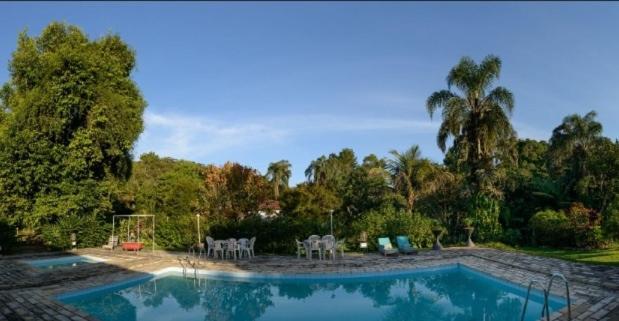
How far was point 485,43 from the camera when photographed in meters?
19.2

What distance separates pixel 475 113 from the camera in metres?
21.1

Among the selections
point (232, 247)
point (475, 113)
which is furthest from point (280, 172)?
point (232, 247)

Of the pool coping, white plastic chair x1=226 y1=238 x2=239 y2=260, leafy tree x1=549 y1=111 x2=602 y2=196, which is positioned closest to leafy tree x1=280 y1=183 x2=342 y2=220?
white plastic chair x1=226 y1=238 x2=239 y2=260

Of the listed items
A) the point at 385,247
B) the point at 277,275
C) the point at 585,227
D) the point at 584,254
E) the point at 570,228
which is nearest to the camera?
the point at 277,275

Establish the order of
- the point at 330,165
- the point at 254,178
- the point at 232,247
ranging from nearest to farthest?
1. the point at 232,247
2. the point at 254,178
3. the point at 330,165

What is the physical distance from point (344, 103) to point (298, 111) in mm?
3593

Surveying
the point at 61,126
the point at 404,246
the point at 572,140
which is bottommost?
the point at 404,246

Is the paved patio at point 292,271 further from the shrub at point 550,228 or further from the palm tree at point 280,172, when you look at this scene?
the palm tree at point 280,172

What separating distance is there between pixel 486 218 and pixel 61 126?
71.3 ft

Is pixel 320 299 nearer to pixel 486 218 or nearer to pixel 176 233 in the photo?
pixel 486 218

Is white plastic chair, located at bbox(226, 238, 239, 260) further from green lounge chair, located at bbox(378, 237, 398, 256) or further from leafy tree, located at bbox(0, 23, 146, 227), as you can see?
leafy tree, located at bbox(0, 23, 146, 227)

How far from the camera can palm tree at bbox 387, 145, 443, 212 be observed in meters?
22.2

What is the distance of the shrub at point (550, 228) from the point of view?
18.2 meters

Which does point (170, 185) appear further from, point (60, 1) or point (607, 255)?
point (607, 255)
